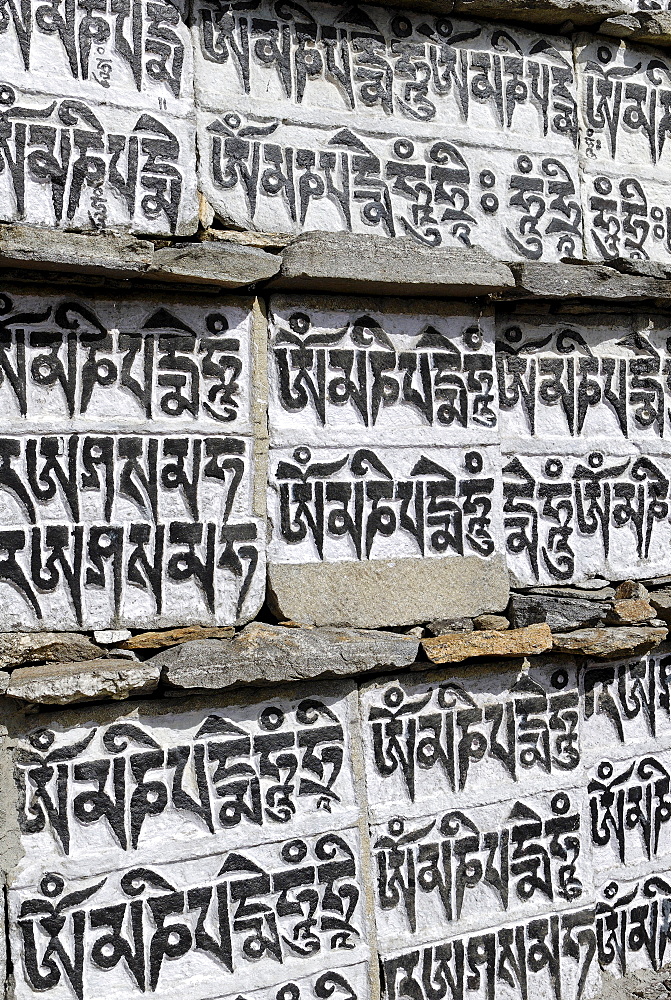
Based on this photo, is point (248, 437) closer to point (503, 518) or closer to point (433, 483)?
point (433, 483)

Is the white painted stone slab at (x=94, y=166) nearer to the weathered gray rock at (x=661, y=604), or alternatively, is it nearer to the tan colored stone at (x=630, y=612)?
the tan colored stone at (x=630, y=612)

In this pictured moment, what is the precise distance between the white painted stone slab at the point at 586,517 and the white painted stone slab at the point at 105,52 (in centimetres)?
165

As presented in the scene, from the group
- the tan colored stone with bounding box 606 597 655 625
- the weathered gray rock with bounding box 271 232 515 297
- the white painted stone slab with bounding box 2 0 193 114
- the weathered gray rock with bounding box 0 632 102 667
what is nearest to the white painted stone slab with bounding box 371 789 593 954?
the tan colored stone with bounding box 606 597 655 625

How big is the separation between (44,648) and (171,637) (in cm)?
35

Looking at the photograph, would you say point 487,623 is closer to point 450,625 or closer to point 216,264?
point 450,625

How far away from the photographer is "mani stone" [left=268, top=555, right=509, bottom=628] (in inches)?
124

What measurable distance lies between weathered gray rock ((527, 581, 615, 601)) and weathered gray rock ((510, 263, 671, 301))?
101cm

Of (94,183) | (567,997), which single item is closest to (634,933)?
(567,997)

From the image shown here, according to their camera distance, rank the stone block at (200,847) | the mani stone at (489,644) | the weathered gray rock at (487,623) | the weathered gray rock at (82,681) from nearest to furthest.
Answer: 1. the weathered gray rock at (82,681)
2. the stone block at (200,847)
3. the mani stone at (489,644)
4. the weathered gray rock at (487,623)

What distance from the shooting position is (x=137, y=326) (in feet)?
9.80

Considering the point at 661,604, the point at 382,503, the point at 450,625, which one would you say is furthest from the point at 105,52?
the point at 661,604

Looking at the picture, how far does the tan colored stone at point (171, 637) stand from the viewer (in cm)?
294

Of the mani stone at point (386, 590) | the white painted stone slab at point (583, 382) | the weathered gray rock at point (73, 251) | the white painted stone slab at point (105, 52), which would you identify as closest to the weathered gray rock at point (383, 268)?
the white painted stone slab at point (583, 382)

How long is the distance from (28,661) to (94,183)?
53.3 inches
